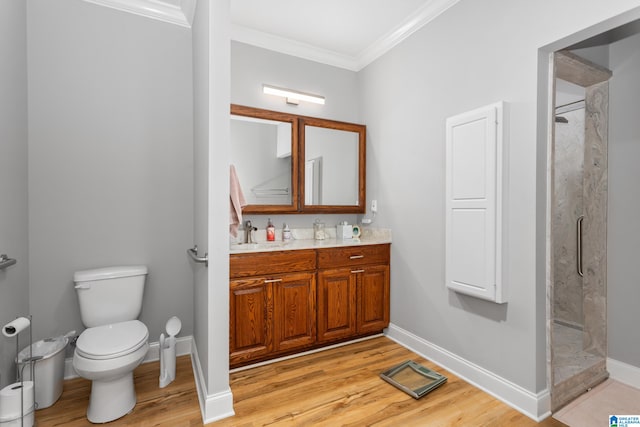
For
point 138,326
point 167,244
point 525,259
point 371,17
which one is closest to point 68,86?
point 167,244

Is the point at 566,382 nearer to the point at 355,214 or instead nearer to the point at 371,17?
the point at 355,214

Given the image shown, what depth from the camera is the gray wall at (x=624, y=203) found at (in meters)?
2.17

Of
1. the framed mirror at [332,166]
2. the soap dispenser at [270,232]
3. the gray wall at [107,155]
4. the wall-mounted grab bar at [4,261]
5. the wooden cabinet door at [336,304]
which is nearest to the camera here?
the wall-mounted grab bar at [4,261]

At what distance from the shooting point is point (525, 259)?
6.11 feet

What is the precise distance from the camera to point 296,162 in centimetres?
295

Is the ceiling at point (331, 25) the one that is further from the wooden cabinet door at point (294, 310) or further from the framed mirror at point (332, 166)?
the wooden cabinet door at point (294, 310)

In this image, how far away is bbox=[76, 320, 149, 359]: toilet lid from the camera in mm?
1708

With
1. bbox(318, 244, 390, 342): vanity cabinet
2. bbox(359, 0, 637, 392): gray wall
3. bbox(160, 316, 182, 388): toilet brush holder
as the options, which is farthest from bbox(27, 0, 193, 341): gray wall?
bbox(359, 0, 637, 392): gray wall

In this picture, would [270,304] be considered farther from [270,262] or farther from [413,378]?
[413,378]

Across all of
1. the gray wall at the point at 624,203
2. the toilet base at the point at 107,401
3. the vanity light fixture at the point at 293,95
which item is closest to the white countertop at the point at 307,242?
the toilet base at the point at 107,401

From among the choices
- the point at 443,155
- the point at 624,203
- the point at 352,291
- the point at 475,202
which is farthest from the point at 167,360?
the point at 624,203

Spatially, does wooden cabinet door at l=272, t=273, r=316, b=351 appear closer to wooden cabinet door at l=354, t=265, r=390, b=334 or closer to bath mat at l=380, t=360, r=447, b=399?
wooden cabinet door at l=354, t=265, r=390, b=334

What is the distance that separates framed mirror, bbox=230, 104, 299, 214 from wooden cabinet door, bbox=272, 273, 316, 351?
0.71m

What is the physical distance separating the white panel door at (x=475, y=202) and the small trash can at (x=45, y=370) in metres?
2.59
